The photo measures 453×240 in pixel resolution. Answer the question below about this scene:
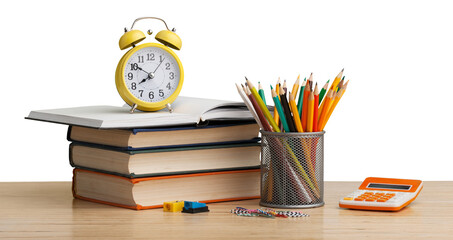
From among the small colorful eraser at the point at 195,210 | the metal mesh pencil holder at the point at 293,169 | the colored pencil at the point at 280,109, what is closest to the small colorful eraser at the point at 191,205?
the small colorful eraser at the point at 195,210

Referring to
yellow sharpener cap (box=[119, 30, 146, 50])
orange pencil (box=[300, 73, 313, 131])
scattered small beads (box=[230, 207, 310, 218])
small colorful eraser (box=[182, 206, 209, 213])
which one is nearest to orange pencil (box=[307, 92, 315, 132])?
orange pencil (box=[300, 73, 313, 131])

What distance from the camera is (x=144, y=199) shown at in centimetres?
236

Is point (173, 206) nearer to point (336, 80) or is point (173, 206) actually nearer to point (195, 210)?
point (195, 210)

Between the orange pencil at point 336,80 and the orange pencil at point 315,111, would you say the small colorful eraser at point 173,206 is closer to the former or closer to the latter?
the orange pencil at point 315,111

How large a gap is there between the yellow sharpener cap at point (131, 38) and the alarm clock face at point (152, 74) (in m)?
0.03

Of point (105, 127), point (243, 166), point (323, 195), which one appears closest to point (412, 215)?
point (323, 195)

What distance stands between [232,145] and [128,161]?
1.05 feet

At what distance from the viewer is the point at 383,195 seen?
242cm

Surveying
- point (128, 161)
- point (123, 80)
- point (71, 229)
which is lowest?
point (71, 229)

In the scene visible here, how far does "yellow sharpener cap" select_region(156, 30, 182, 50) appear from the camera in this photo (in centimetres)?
248

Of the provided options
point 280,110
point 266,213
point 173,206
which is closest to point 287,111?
point 280,110

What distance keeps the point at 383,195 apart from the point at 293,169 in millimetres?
270

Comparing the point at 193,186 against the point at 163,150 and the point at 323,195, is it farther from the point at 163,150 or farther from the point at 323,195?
the point at 323,195

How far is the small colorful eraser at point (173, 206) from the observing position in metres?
2.33
